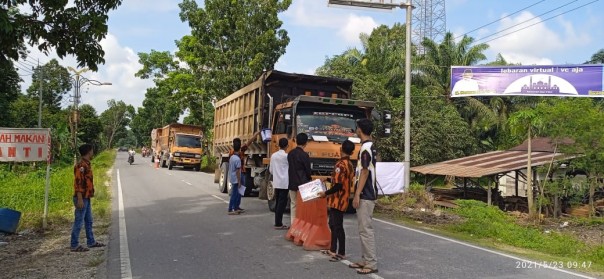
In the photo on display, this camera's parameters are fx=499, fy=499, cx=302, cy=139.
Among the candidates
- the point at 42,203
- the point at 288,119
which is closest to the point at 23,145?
the point at 42,203

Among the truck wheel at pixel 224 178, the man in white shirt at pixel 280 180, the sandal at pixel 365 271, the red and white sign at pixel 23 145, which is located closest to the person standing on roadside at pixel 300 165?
the man in white shirt at pixel 280 180

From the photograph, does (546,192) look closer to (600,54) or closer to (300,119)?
(300,119)

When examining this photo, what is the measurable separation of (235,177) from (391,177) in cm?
695

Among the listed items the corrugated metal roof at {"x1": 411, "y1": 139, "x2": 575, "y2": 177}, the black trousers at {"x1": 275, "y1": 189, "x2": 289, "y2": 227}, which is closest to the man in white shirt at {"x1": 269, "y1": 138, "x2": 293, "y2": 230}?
the black trousers at {"x1": 275, "y1": 189, "x2": 289, "y2": 227}

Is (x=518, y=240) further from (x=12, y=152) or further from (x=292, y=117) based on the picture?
(x=12, y=152)

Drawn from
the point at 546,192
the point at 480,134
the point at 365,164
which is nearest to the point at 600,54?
the point at 480,134

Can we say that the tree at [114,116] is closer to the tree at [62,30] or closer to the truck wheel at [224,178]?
the truck wheel at [224,178]

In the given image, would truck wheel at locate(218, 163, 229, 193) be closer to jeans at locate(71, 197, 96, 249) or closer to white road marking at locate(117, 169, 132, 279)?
white road marking at locate(117, 169, 132, 279)

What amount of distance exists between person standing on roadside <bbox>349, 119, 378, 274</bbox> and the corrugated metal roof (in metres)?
11.0

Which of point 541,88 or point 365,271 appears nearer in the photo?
point 365,271

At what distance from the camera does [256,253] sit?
775 cm

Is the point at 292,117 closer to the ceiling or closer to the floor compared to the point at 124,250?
closer to the ceiling

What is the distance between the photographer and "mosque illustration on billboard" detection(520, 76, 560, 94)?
61.6 feet

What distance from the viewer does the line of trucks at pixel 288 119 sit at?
1159 centimetres
